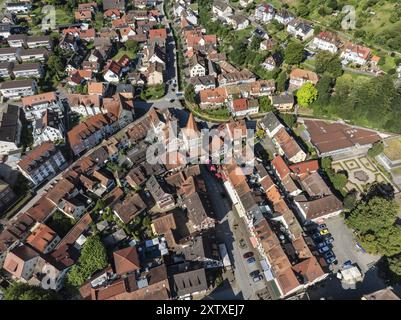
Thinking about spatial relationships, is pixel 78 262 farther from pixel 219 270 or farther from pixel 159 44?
pixel 159 44

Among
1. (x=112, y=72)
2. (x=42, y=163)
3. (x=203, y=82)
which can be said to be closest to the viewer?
(x=42, y=163)

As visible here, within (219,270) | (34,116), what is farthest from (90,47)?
(219,270)

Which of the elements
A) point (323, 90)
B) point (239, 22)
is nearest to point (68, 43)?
point (239, 22)

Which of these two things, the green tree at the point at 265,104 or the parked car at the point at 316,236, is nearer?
the parked car at the point at 316,236

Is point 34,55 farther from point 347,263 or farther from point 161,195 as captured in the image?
point 347,263

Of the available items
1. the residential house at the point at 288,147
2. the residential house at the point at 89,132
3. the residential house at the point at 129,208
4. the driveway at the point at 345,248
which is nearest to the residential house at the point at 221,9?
the residential house at the point at 288,147

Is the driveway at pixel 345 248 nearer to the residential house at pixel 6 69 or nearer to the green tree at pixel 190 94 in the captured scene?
the green tree at pixel 190 94
